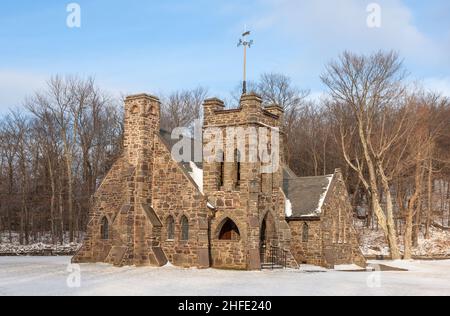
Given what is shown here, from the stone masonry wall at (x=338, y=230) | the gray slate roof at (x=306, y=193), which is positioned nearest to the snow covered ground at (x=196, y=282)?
the stone masonry wall at (x=338, y=230)

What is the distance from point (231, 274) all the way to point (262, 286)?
13.4 ft

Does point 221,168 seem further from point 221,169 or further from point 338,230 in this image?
point 338,230

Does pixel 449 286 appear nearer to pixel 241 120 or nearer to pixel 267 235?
pixel 267 235

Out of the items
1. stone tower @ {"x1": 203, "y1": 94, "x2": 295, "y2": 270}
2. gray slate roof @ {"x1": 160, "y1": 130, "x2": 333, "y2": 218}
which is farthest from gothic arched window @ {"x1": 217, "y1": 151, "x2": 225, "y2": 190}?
gray slate roof @ {"x1": 160, "y1": 130, "x2": 333, "y2": 218}

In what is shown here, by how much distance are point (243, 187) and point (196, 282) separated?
22.8 ft

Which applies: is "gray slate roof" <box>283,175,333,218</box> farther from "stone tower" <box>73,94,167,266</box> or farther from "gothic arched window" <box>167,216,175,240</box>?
"stone tower" <box>73,94,167,266</box>

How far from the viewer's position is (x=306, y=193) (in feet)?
99.1

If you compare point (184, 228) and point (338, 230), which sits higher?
point (184, 228)

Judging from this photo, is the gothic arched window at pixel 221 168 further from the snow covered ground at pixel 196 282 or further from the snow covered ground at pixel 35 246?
the snow covered ground at pixel 35 246

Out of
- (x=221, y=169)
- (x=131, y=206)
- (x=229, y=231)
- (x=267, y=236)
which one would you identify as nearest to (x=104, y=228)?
(x=131, y=206)

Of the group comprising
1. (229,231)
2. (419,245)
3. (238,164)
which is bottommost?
(419,245)

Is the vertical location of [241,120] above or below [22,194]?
above

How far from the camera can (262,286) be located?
18.4 m
